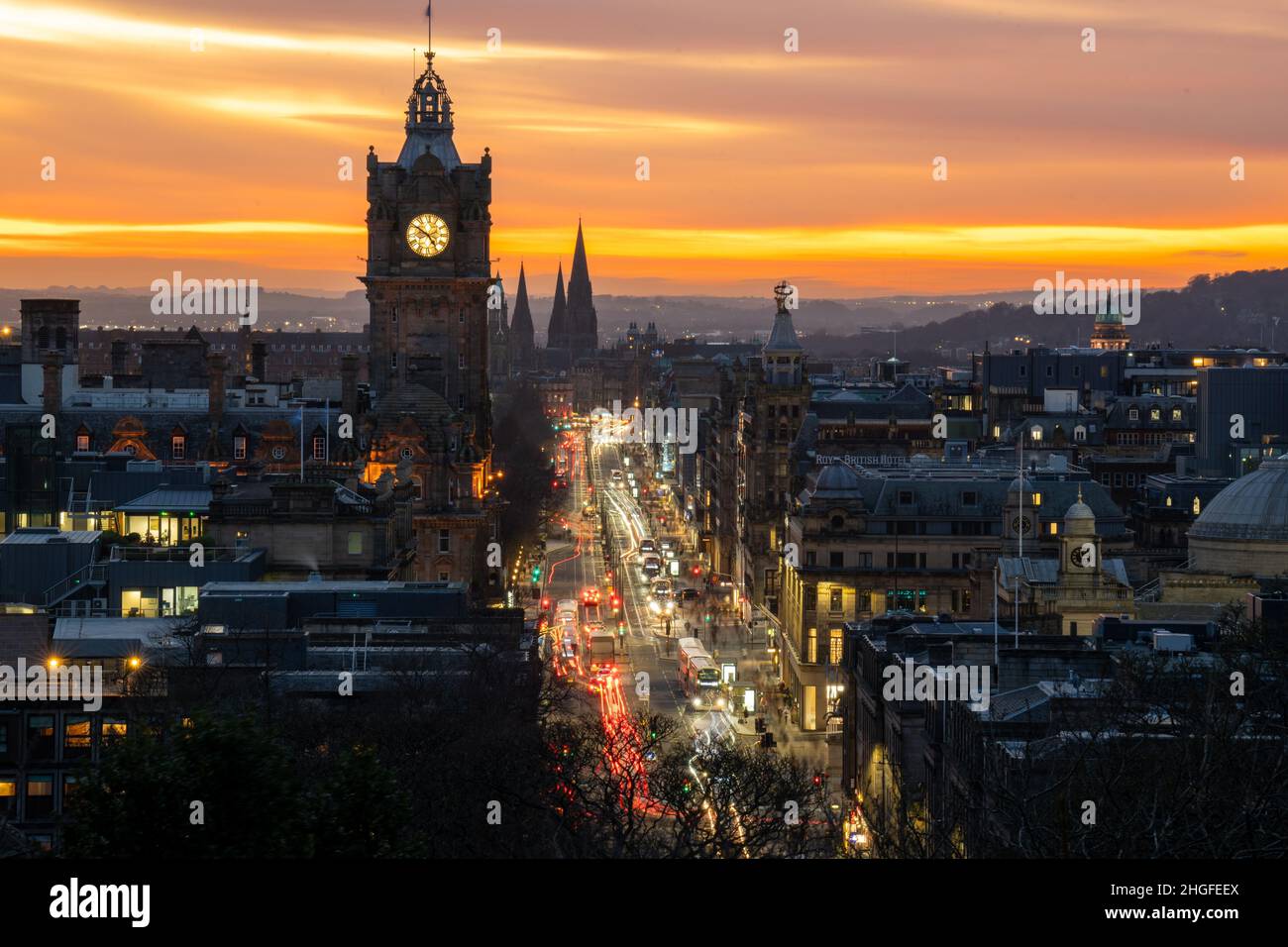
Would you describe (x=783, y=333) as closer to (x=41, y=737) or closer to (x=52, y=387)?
(x=52, y=387)

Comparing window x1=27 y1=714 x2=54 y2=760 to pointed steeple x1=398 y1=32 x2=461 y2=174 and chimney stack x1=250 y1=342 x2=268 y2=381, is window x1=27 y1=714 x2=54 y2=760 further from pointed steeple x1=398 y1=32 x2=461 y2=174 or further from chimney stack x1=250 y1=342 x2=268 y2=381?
chimney stack x1=250 y1=342 x2=268 y2=381

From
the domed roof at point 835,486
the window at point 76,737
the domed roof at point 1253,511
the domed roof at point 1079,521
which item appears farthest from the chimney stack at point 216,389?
the window at point 76,737

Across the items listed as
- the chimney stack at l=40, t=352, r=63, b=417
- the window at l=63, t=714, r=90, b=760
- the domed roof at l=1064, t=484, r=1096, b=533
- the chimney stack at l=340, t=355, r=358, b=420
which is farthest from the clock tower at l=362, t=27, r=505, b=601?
the window at l=63, t=714, r=90, b=760

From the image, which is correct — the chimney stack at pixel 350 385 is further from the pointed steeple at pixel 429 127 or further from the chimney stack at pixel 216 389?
the pointed steeple at pixel 429 127

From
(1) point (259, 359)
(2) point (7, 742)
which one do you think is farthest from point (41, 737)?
(1) point (259, 359)

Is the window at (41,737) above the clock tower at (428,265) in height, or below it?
below
